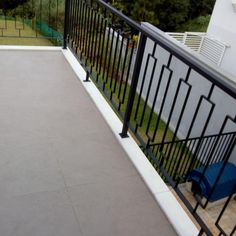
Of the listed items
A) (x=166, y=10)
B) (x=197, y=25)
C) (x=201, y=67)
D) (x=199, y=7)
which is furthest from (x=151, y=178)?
(x=199, y=7)

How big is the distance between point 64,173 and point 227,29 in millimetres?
9672

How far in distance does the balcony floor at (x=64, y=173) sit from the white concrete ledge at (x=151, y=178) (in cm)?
4

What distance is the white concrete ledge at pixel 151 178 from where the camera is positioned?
1784 millimetres

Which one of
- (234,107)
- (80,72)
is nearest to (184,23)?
(234,107)

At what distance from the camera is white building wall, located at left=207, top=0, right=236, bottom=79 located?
9906 mm

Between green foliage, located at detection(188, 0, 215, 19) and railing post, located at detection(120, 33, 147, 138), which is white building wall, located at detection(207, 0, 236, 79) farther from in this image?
green foliage, located at detection(188, 0, 215, 19)

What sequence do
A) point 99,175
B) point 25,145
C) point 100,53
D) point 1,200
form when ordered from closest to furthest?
point 1,200 < point 99,175 < point 25,145 < point 100,53

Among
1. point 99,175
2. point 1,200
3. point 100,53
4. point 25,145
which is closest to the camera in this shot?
point 1,200

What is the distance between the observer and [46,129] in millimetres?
2438

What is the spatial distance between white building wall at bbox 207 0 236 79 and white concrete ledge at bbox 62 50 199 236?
7974mm

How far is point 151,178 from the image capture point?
2098mm

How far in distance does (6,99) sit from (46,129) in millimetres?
591

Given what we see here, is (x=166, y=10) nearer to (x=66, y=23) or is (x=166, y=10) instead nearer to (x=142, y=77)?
(x=66, y=23)

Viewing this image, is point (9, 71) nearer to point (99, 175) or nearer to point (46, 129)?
point (46, 129)
